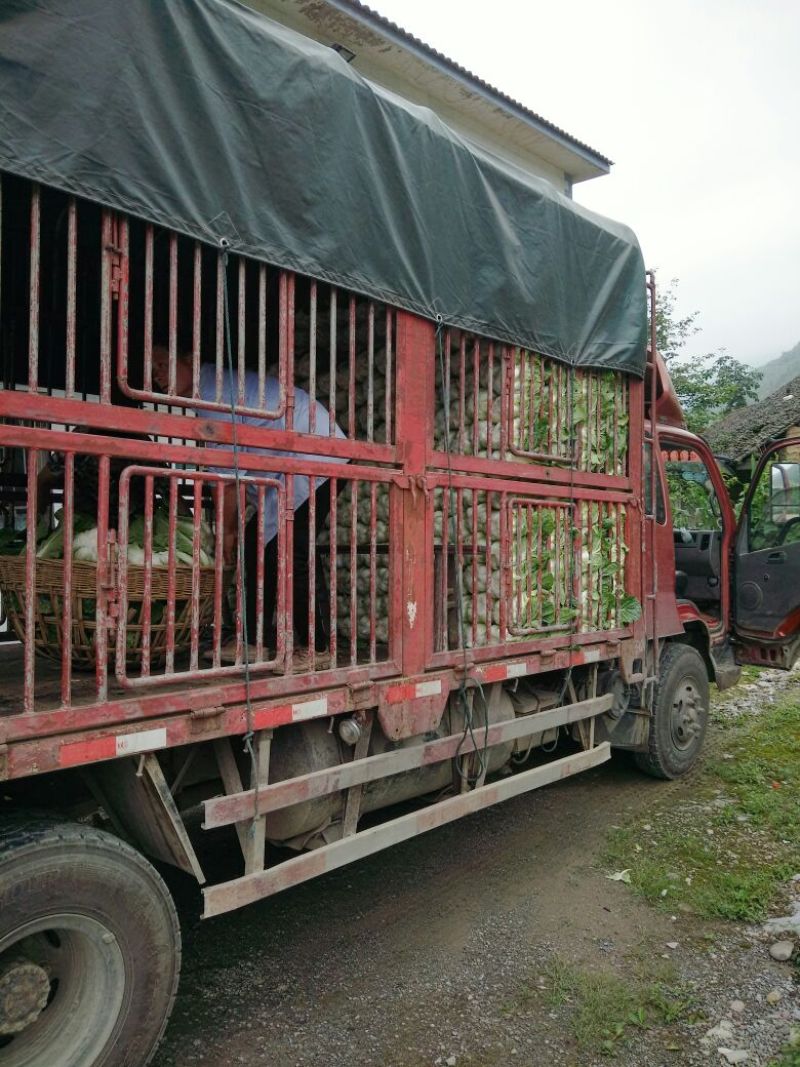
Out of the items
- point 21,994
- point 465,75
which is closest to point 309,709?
point 21,994

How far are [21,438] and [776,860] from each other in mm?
4372

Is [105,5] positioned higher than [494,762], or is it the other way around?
[105,5]

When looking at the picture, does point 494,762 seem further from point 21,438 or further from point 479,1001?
point 21,438

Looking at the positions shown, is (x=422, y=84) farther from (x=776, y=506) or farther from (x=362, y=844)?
(x=362, y=844)

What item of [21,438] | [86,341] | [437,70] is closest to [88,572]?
[21,438]

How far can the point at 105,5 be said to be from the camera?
2180mm

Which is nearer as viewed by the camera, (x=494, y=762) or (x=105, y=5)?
(x=105, y=5)

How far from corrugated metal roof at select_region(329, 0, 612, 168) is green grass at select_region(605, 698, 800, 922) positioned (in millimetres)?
7403

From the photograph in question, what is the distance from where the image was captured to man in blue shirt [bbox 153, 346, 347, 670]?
2834 millimetres

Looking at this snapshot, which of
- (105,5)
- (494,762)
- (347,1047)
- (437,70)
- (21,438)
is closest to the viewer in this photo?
(21,438)

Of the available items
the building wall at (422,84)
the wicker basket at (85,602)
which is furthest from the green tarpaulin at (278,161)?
the building wall at (422,84)

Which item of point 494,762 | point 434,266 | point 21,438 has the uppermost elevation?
point 434,266

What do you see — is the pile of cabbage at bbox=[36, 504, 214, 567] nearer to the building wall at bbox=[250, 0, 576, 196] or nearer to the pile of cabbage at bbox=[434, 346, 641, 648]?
the pile of cabbage at bbox=[434, 346, 641, 648]

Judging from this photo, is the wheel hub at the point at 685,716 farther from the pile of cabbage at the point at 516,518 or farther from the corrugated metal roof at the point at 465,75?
the corrugated metal roof at the point at 465,75
